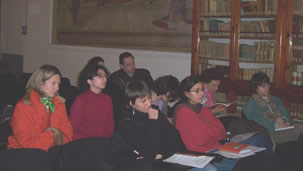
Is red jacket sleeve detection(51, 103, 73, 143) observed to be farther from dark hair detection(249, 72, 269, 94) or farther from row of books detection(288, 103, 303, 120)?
row of books detection(288, 103, 303, 120)

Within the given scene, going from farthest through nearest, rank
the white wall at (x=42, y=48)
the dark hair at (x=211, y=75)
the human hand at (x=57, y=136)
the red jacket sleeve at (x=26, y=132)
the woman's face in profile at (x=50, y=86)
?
the white wall at (x=42, y=48) → the dark hair at (x=211, y=75) → the woman's face in profile at (x=50, y=86) → the human hand at (x=57, y=136) → the red jacket sleeve at (x=26, y=132)

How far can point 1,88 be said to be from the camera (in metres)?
5.30

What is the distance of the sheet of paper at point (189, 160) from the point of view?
252 centimetres

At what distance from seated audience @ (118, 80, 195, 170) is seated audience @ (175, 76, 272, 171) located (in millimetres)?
239

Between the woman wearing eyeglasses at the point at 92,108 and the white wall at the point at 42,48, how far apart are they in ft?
9.16

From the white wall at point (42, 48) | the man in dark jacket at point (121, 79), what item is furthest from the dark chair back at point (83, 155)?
the white wall at point (42, 48)

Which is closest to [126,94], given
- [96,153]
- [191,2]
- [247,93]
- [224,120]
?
[96,153]

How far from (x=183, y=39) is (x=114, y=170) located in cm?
388

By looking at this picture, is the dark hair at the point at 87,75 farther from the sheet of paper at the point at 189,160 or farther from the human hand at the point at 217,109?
the sheet of paper at the point at 189,160

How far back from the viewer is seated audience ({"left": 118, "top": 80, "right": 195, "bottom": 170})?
9.23ft

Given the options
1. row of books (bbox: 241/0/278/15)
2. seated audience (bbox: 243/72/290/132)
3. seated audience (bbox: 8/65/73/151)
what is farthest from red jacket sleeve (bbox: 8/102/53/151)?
row of books (bbox: 241/0/278/15)

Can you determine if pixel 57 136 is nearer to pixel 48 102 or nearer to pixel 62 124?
pixel 62 124

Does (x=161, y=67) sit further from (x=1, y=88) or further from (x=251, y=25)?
(x=1, y=88)

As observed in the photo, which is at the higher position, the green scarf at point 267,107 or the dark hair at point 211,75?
the dark hair at point 211,75
